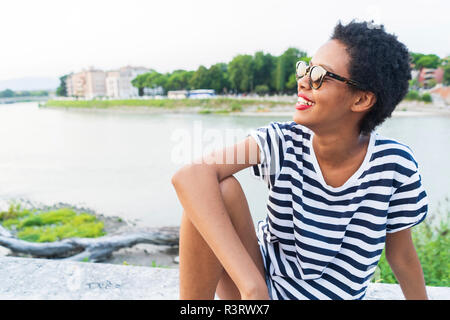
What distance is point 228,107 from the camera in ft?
80.7

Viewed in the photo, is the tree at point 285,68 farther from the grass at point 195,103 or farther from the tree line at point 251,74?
the grass at point 195,103

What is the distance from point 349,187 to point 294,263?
24cm

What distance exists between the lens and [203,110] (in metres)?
25.3

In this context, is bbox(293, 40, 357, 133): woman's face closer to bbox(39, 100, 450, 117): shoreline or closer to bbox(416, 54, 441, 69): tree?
bbox(39, 100, 450, 117): shoreline

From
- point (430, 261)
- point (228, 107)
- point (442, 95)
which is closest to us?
point (430, 261)

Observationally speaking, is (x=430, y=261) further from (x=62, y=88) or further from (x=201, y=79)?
(x=62, y=88)

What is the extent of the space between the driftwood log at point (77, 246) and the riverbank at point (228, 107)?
1547 centimetres

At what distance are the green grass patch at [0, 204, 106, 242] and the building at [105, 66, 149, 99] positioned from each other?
151ft

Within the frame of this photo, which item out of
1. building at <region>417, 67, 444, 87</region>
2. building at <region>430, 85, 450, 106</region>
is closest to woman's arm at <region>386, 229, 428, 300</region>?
building at <region>430, 85, 450, 106</region>

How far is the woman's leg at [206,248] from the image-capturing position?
80 centimetres

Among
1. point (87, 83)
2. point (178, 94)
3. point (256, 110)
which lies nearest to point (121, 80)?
point (87, 83)

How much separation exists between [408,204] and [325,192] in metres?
0.19

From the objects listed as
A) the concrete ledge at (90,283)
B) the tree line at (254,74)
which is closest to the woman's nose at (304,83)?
the concrete ledge at (90,283)
